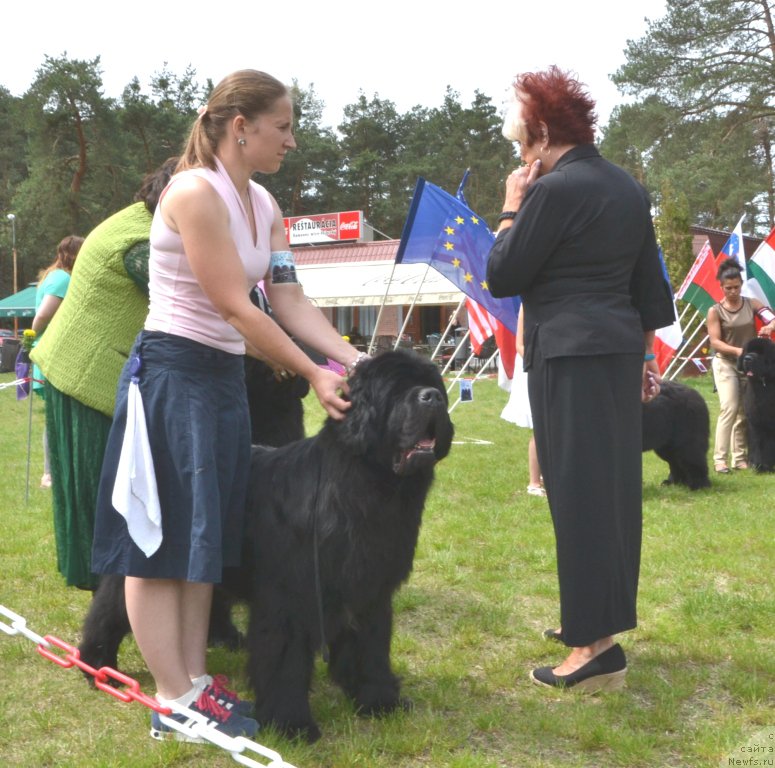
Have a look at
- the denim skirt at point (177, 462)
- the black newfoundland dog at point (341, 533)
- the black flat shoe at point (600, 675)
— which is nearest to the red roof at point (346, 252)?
the black flat shoe at point (600, 675)

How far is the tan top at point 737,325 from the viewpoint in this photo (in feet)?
29.3

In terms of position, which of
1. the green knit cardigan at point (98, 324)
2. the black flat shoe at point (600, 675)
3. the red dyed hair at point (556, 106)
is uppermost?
the red dyed hair at point (556, 106)

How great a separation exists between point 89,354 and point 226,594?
1.05 m

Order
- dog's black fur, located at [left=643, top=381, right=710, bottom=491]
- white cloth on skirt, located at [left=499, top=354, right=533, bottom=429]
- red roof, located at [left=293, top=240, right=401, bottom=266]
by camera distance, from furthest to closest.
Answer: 1. red roof, located at [left=293, top=240, right=401, bottom=266]
2. white cloth on skirt, located at [left=499, top=354, right=533, bottom=429]
3. dog's black fur, located at [left=643, top=381, right=710, bottom=491]

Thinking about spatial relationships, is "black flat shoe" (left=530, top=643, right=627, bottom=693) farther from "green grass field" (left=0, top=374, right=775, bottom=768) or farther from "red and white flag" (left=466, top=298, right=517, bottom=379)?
"red and white flag" (left=466, top=298, right=517, bottom=379)

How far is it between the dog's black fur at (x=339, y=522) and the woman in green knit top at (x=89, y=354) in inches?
29.8

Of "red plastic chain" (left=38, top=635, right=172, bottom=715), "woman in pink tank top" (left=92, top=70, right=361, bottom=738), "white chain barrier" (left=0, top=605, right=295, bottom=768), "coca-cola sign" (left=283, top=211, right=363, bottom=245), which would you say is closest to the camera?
"white chain barrier" (left=0, top=605, right=295, bottom=768)

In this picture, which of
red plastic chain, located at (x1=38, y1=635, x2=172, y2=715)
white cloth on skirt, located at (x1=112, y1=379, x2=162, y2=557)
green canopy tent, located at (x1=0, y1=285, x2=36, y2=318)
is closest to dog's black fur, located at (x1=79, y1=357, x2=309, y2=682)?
red plastic chain, located at (x1=38, y1=635, x2=172, y2=715)

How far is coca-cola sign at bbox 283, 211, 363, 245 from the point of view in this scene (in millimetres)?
37750

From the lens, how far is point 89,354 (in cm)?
325

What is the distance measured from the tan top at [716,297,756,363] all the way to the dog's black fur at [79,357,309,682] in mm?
6453

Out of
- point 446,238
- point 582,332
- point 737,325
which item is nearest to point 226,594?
point 582,332

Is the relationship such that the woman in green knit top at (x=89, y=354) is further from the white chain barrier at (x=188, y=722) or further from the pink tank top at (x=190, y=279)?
the pink tank top at (x=190, y=279)

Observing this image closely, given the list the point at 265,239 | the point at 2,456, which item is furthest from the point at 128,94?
the point at 265,239
